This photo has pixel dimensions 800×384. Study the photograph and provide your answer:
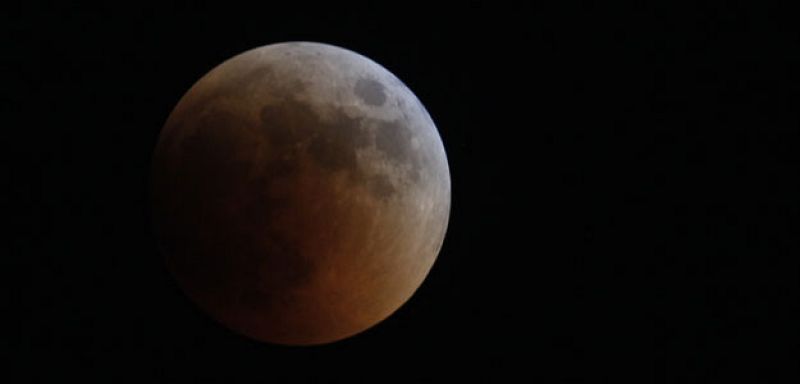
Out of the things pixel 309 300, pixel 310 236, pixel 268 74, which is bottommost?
pixel 309 300

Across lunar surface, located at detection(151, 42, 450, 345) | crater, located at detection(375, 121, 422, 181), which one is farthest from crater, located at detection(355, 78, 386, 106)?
crater, located at detection(375, 121, 422, 181)

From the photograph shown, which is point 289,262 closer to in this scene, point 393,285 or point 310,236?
point 310,236

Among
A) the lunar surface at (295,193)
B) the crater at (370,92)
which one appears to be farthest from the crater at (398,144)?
the crater at (370,92)

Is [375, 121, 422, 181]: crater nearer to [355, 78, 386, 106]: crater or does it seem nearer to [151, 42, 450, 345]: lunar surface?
[151, 42, 450, 345]: lunar surface

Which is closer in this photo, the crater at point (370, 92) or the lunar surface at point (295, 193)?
the lunar surface at point (295, 193)

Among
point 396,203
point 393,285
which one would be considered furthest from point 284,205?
point 393,285

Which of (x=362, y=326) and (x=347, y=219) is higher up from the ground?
A: (x=347, y=219)

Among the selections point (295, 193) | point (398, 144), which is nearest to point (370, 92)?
point (398, 144)

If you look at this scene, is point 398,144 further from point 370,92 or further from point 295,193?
point 295,193

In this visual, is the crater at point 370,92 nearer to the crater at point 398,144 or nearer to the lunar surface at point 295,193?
the lunar surface at point 295,193
